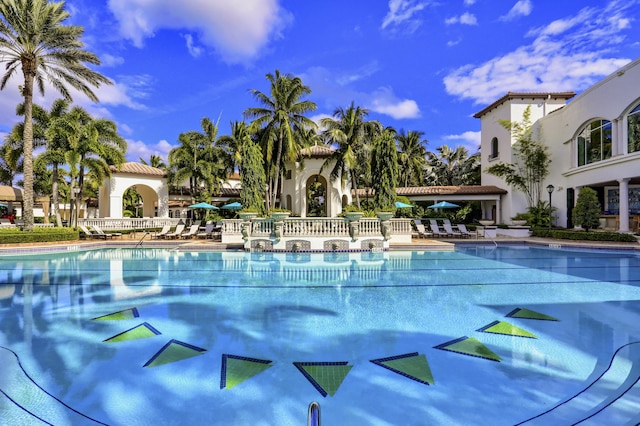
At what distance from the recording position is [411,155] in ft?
127

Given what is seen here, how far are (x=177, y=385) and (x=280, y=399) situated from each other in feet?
4.48

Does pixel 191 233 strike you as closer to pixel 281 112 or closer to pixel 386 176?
pixel 281 112

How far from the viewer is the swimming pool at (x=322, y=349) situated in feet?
11.7

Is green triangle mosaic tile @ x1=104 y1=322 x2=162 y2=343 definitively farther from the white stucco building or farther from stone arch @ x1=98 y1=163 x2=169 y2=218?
the white stucco building

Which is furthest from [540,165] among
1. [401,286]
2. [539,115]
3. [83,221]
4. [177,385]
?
[83,221]

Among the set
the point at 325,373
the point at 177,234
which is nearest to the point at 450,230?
the point at 177,234

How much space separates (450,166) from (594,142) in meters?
23.5

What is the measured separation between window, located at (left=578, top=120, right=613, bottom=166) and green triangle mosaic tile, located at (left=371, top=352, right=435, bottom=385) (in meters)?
23.0

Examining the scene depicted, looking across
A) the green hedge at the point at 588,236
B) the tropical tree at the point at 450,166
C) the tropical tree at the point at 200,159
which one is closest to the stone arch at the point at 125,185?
the tropical tree at the point at 200,159

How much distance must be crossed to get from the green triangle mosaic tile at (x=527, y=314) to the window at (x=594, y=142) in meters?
19.4

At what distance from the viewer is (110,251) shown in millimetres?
17688

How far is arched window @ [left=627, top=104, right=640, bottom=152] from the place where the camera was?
17.9 metres

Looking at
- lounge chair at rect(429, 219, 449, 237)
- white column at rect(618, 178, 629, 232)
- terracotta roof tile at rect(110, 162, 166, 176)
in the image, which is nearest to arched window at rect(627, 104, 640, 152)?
white column at rect(618, 178, 629, 232)

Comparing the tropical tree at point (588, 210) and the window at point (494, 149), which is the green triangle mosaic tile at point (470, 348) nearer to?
the tropical tree at point (588, 210)
